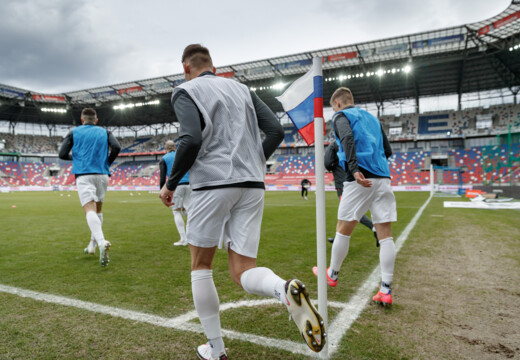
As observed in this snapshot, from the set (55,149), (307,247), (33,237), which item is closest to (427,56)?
(307,247)

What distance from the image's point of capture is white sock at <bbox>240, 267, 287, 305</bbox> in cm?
158

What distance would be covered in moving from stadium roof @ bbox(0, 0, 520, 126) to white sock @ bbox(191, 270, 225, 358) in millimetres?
19970

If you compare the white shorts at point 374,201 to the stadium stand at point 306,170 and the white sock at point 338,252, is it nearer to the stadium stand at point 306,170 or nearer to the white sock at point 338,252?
the white sock at point 338,252

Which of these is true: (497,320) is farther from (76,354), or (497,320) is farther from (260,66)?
(260,66)

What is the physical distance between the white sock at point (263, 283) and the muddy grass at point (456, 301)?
3.23 ft

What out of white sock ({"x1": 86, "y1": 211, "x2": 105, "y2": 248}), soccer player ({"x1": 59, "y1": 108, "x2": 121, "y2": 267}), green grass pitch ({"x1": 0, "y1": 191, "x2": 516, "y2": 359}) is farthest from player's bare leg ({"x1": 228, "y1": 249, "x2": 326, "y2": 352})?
soccer player ({"x1": 59, "y1": 108, "x2": 121, "y2": 267})

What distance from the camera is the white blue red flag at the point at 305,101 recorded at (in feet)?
6.74

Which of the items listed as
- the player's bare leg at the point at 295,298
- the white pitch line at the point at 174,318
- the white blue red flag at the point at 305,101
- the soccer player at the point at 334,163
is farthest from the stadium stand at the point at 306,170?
the player's bare leg at the point at 295,298

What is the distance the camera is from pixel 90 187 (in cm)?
425

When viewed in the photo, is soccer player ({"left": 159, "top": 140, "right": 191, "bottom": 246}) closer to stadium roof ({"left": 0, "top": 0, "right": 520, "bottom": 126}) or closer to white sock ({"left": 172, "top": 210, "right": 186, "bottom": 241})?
white sock ({"left": 172, "top": 210, "right": 186, "bottom": 241})

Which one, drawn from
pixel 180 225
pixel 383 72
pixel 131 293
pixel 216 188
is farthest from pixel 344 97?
pixel 383 72

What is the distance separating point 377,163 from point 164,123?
2280 inches

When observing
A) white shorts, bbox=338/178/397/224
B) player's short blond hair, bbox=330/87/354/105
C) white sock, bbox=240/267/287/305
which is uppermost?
player's short blond hair, bbox=330/87/354/105

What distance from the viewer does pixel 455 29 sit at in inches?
1044
